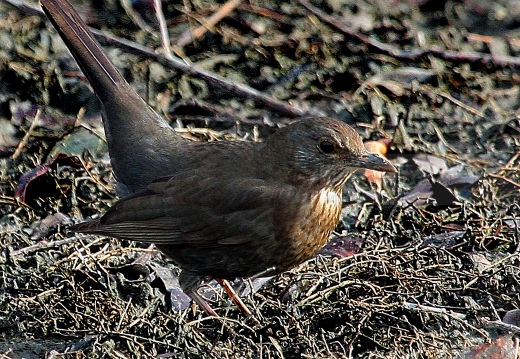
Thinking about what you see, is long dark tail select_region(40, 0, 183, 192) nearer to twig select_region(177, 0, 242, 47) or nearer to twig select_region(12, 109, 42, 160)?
twig select_region(12, 109, 42, 160)

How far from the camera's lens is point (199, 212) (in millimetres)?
5473

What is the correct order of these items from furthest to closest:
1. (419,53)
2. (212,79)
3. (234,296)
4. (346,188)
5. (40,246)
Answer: (419,53)
(212,79)
(346,188)
(40,246)
(234,296)

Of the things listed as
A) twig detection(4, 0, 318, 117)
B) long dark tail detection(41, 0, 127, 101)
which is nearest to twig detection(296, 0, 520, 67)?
twig detection(4, 0, 318, 117)

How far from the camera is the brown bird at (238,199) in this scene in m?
5.22

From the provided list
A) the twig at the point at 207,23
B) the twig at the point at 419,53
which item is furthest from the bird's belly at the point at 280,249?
the twig at the point at 207,23

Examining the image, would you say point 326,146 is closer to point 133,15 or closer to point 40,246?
point 40,246

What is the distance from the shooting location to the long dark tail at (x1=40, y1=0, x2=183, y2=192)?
5.82m

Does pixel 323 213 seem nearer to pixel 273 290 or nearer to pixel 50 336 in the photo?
pixel 273 290

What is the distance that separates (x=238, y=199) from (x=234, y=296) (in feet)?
1.84

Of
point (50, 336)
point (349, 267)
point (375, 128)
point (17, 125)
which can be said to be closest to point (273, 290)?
point (349, 267)

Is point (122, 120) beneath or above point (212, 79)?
above

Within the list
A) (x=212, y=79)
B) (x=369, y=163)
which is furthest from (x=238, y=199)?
(x=212, y=79)

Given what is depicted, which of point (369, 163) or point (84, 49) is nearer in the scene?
point (369, 163)

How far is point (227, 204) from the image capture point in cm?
540
